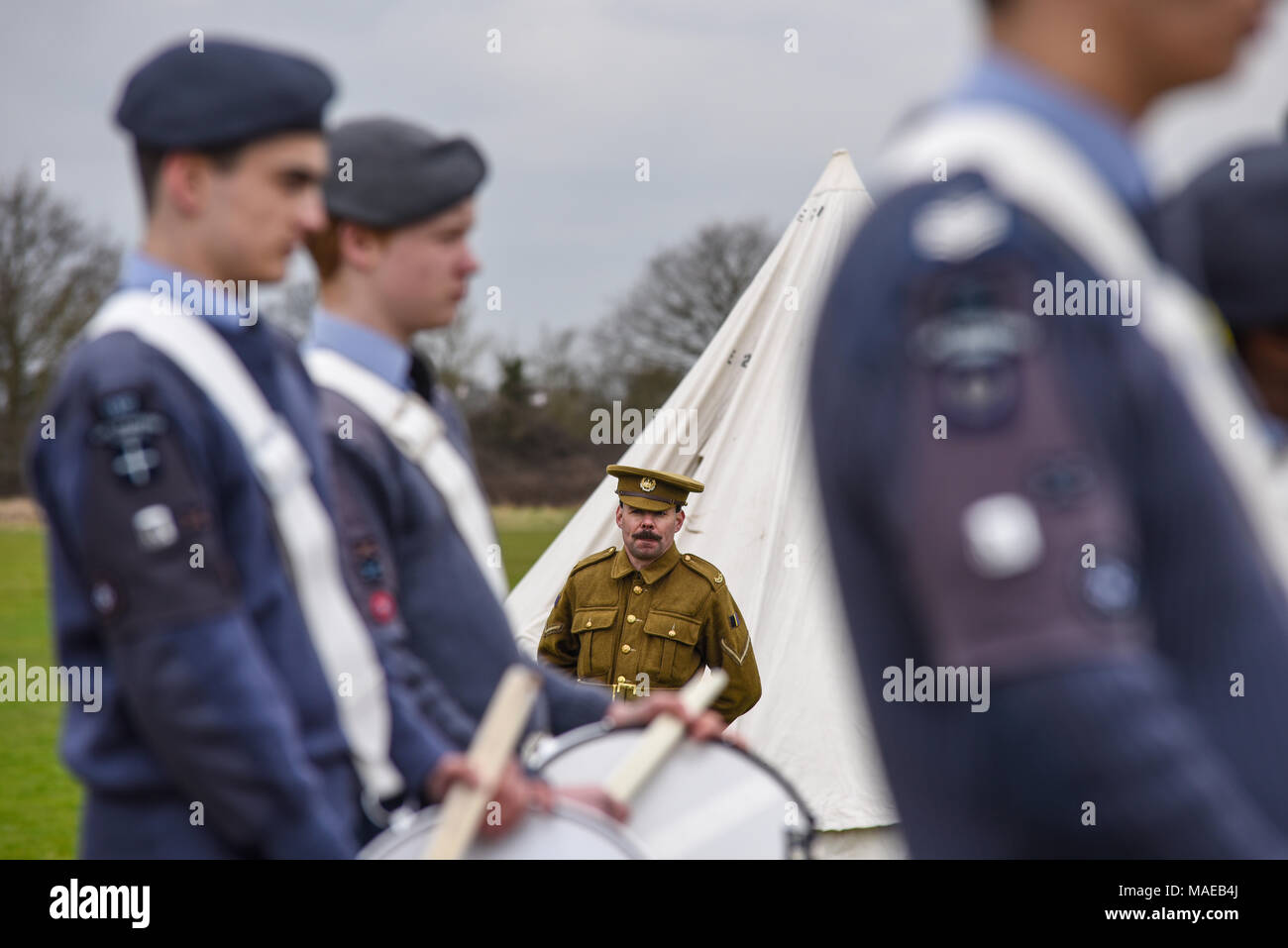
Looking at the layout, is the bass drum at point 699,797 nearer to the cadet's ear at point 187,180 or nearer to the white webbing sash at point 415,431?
the white webbing sash at point 415,431

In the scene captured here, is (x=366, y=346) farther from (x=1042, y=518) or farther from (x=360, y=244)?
(x=1042, y=518)

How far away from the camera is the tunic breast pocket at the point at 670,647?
6172 millimetres

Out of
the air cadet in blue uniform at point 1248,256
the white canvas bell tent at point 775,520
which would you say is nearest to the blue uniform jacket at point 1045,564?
the air cadet in blue uniform at point 1248,256

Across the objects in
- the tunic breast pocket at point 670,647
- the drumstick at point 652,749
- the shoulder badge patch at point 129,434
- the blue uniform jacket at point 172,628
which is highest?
the shoulder badge patch at point 129,434

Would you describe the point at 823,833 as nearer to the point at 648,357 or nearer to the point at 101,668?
the point at 101,668

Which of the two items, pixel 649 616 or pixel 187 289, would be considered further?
pixel 649 616

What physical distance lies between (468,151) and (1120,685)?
2.05 meters

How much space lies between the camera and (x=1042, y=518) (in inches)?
36.0

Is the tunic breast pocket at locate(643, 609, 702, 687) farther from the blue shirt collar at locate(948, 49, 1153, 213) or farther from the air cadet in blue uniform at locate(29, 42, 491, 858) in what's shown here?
the blue shirt collar at locate(948, 49, 1153, 213)

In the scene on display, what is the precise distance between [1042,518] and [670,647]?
5.34m

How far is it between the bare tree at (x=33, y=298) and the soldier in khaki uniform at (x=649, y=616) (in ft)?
62.9

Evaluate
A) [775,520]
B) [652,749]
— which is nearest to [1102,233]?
[652,749]

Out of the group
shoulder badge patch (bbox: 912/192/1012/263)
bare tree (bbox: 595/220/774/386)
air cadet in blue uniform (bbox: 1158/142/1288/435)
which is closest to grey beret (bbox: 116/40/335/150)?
air cadet in blue uniform (bbox: 1158/142/1288/435)

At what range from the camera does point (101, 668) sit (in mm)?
1928
